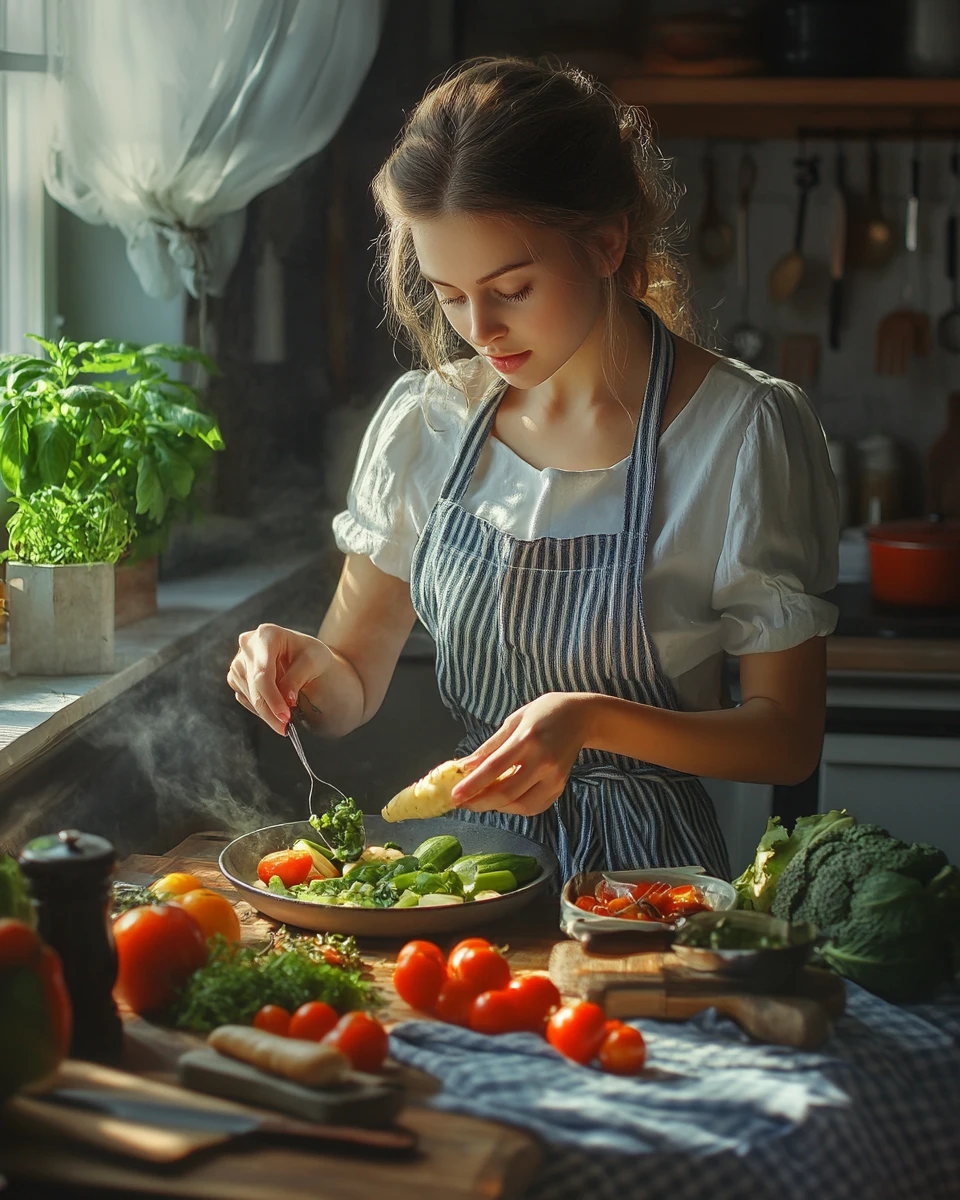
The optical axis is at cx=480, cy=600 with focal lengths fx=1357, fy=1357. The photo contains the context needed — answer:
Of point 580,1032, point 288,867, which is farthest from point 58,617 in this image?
point 580,1032

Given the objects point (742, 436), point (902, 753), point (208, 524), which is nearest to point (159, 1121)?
point (742, 436)

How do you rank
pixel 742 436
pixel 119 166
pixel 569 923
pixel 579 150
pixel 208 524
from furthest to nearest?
pixel 208 524 < pixel 119 166 < pixel 742 436 < pixel 579 150 < pixel 569 923

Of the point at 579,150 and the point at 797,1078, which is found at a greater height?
the point at 579,150

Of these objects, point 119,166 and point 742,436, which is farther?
point 119,166

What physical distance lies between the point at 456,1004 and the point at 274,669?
562 millimetres

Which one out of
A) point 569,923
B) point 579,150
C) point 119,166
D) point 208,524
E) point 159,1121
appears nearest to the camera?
point 159,1121

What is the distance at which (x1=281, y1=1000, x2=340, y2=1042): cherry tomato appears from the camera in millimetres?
979

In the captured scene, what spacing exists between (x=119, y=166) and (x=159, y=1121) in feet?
6.17

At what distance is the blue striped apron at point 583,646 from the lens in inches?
61.6

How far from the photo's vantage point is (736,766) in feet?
4.81

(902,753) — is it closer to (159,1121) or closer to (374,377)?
(374,377)

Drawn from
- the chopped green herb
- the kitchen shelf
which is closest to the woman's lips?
the chopped green herb

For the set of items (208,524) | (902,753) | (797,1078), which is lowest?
(902,753)

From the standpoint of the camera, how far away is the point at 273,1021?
0.99 m
